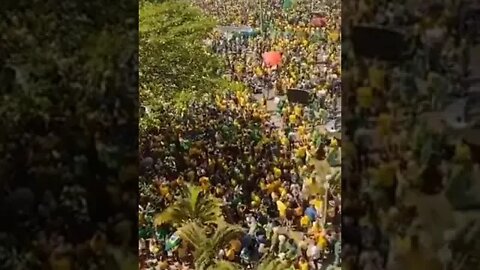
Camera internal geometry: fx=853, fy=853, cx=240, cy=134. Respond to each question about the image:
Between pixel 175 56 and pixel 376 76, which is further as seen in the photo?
pixel 175 56

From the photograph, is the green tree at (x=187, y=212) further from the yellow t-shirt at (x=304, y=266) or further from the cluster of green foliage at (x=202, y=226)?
the yellow t-shirt at (x=304, y=266)

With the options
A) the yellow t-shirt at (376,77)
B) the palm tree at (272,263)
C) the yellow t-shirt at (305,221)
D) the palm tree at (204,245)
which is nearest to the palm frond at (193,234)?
the palm tree at (204,245)

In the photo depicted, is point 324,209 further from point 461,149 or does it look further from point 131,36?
point 131,36

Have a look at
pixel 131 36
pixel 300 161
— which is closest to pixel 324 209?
pixel 300 161

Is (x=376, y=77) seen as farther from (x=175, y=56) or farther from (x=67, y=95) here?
(x=67, y=95)

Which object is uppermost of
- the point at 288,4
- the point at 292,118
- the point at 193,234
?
the point at 288,4

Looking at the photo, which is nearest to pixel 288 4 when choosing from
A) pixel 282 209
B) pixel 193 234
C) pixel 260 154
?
pixel 260 154
